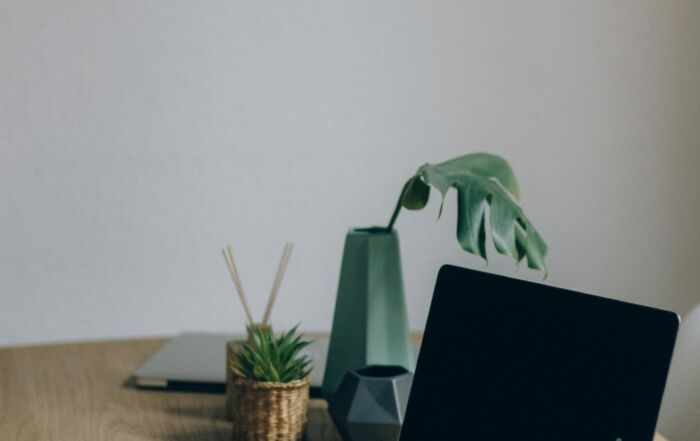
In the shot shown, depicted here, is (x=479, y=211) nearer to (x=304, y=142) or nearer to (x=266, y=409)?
(x=266, y=409)

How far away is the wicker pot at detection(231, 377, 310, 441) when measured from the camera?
2.93 ft

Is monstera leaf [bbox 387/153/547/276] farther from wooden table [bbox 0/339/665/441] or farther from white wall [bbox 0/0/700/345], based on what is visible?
white wall [bbox 0/0/700/345]

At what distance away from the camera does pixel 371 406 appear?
2.89ft

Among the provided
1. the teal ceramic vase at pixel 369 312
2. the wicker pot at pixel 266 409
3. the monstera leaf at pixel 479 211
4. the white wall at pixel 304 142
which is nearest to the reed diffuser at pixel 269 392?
the wicker pot at pixel 266 409

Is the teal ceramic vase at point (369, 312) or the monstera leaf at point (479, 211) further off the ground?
the monstera leaf at point (479, 211)

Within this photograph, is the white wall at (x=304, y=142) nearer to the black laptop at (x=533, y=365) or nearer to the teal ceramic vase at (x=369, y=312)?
the teal ceramic vase at (x=369, y=312)

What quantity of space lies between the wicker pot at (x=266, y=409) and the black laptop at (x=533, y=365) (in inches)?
5.9

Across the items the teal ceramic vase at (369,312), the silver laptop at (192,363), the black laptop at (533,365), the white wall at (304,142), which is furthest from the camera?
the white wall at (304,142)

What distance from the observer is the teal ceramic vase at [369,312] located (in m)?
1.01

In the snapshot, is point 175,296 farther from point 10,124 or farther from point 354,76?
point 354,76

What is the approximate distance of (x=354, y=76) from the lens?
1.90 metres

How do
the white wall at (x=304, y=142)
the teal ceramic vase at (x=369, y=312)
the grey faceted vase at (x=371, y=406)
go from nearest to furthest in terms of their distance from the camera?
the grey faceted vase at (x=371, y=406) → the teal ceramic vase at (x=369, y=312) → the white wall at (x=304, y=142)

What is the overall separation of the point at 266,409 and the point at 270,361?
52 millimetres

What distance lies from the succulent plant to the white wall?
1007mm
